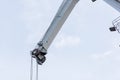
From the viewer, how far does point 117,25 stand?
14266 mm

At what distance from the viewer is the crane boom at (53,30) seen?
13.4 m

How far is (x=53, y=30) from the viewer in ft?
45.8

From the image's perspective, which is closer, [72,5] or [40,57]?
[40,57]

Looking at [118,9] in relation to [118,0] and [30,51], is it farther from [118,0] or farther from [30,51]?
[30,51]

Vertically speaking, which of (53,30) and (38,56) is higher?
(53,30)

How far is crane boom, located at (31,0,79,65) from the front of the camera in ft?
44.0

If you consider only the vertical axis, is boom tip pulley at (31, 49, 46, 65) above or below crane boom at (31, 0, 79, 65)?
below

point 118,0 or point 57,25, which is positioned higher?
point 118,0

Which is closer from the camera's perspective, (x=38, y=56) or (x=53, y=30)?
(x=38, y=56)

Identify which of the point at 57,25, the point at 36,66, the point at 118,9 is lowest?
the point at 36,66

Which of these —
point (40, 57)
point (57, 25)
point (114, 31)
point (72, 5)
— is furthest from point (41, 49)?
point (114, 31)

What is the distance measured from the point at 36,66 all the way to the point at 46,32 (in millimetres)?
1509

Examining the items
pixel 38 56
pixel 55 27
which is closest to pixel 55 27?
pixel 55 27

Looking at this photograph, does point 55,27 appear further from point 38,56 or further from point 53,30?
point 38,56
